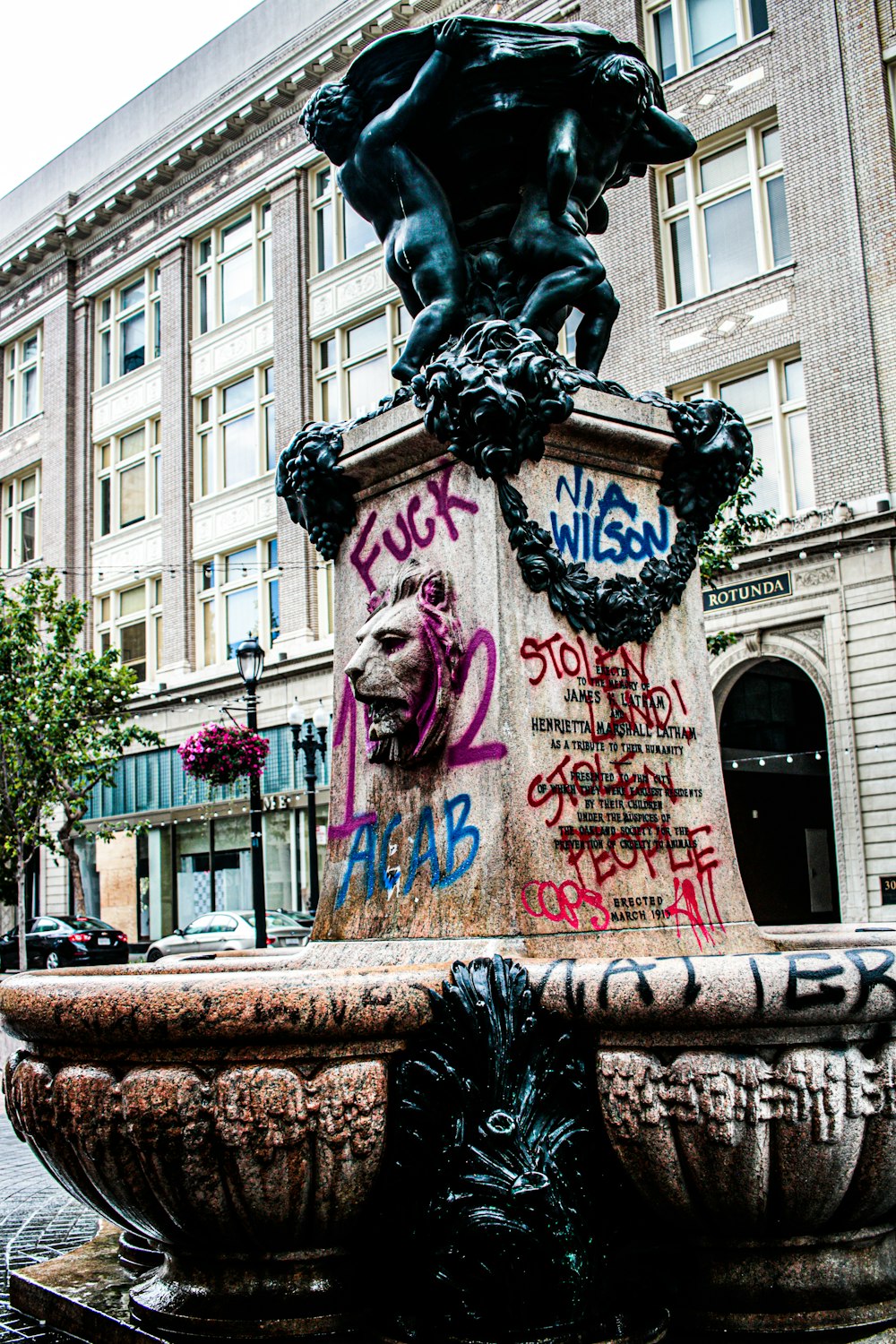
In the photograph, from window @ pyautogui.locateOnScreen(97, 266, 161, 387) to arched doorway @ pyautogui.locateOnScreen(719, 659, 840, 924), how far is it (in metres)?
22.6

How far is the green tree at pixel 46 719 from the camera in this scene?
27750 millimetres

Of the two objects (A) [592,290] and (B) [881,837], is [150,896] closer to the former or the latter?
(B) [881,837]

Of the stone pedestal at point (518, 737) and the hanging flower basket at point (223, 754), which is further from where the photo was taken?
the hanging flower basket at point (223, 754)

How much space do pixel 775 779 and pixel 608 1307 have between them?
20.9m

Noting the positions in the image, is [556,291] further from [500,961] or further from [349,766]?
[500,961]

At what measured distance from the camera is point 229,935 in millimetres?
26328

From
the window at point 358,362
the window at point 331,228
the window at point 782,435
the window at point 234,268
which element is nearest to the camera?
the window at point 782,435

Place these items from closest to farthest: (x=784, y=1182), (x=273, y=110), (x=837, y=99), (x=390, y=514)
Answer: (x=784, y=1182) → (x=390, y=514) → (x=837, y=99) → (x=273, y=110)

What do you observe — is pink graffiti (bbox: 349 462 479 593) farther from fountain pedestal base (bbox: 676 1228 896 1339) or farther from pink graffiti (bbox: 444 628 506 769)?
fountain pedestal base (bbox: 676 1228 896 1339)

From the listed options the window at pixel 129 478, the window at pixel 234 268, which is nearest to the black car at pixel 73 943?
the window at pixel 129 478

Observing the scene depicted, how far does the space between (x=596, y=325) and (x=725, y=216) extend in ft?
68.8

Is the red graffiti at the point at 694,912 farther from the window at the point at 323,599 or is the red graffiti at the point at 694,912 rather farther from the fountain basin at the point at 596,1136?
the window at the point at 323,599

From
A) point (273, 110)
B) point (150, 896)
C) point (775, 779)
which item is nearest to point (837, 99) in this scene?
point (775, 779)

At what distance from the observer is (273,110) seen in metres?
34.3
